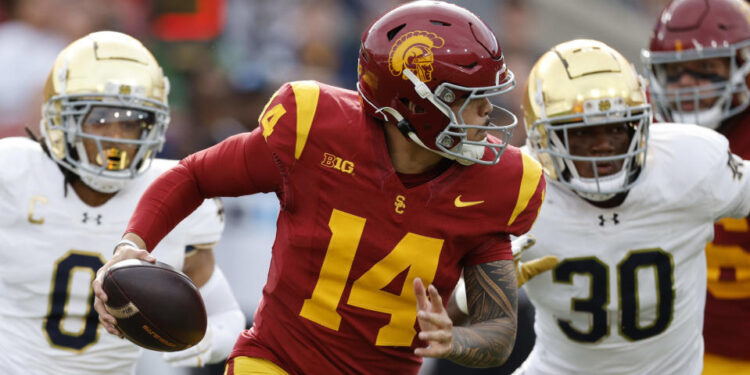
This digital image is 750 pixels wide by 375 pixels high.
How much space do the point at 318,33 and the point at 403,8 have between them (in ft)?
16.0

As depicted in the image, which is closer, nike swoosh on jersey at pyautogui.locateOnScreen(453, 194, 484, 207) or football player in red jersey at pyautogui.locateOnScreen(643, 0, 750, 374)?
nike swoosh on jersey at pyautogui.locateOnScreen(453, 194, 484, 207)

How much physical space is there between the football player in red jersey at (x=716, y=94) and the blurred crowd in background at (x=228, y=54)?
6.63 ft

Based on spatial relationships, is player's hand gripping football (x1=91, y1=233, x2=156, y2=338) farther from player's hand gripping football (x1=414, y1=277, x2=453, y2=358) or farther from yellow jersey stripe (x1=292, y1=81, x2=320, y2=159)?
player's hand gripping football (x1=414, y1=277, x2=453, y2=358)

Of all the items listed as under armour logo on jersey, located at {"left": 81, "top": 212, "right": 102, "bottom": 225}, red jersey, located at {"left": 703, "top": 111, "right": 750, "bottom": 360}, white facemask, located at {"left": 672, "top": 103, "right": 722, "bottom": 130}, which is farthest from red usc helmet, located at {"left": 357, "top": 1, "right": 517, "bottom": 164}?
white facemask, located at {"left": 672, "top": 103, "right": 722, "bottom": 130}

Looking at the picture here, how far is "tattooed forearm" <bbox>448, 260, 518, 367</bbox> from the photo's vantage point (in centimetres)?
295

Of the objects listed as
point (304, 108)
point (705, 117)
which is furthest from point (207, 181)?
point (705, 117)

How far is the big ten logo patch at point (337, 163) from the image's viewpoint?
120 inches

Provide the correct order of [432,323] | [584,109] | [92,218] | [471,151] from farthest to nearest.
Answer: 1. [92,218]
2. [584,109]
3. [471,151]
4. [432,323]

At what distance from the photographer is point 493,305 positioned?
307 centimetres

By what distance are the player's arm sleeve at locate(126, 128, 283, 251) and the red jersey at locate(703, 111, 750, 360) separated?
2.00m

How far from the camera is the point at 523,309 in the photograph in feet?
19.1

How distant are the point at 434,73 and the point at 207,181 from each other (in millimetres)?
725

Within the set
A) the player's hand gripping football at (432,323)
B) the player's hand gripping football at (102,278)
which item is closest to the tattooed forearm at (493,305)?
the player's hand gripping football at (432,323)

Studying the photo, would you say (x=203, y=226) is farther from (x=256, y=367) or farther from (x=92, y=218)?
(x=256, y=367)
